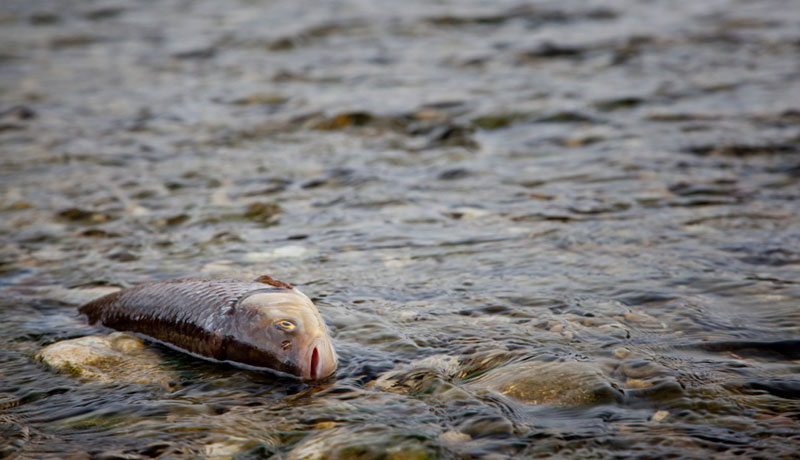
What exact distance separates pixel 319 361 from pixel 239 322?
38 centimetres

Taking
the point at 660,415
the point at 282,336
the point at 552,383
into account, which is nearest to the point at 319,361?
the point at 282,336

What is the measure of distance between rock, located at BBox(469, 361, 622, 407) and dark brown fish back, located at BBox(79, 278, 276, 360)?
112cm

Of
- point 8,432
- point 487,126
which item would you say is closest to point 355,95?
point 487,126

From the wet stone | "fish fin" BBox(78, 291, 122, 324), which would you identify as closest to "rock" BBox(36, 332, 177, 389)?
"fish fin" BBox(78, 291, 122, 324)

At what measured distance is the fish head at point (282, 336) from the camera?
3477 millimetres

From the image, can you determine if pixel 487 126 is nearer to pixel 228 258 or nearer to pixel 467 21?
pixel 228 258

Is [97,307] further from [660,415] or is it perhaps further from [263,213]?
[660,415]

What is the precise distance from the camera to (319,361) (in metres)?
3.56

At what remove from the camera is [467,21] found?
1299cm

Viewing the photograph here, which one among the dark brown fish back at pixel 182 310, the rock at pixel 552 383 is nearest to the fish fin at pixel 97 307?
the dark brown fish back at pixel 182 310

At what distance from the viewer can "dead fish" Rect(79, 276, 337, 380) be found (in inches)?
138

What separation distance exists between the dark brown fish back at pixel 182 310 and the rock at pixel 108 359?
0.36ft

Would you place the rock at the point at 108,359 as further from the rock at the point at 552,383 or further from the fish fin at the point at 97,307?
the rock at the point at 552,383

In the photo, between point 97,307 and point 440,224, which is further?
point 440,224
